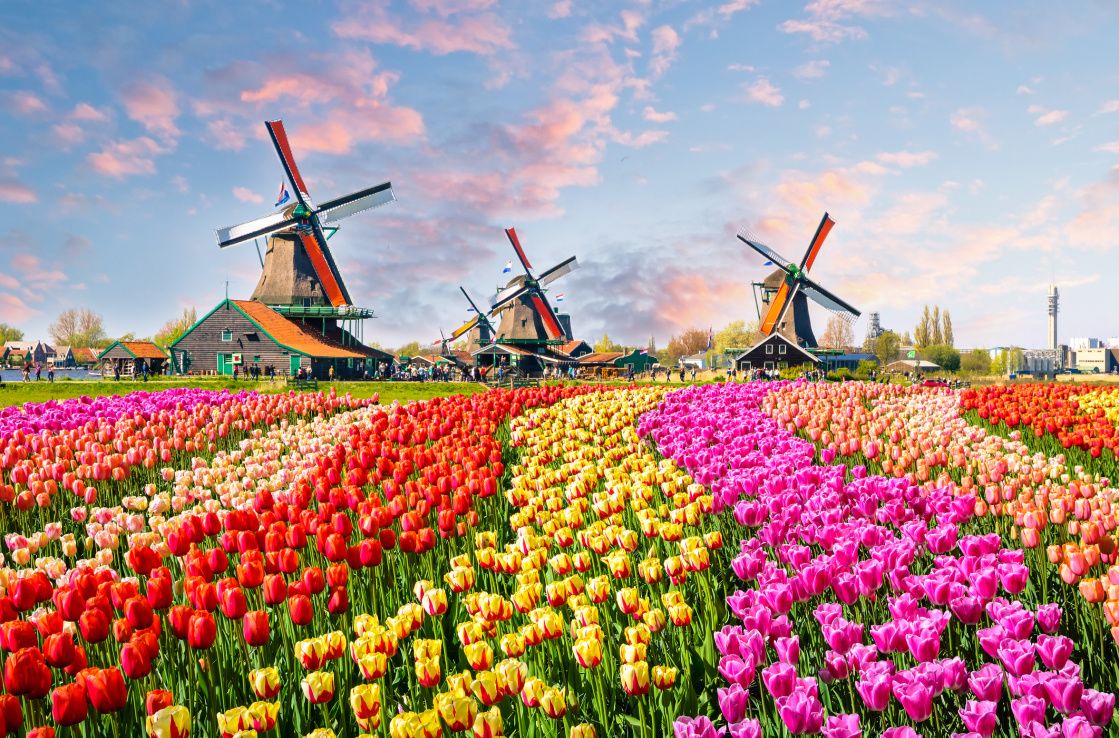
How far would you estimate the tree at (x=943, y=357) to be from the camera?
322ft

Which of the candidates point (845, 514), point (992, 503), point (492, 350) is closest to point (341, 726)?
point (845, 514)

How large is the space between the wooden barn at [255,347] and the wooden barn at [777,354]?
29.8 meters

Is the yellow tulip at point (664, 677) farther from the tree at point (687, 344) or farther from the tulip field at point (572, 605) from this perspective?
the tree at point (687, 344)

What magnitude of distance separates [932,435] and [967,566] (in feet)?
17.2

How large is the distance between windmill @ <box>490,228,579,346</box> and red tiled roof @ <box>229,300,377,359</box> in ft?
65.1

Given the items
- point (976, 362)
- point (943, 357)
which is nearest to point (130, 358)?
A: point (943, 357)

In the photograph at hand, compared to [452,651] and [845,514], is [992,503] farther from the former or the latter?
[452,651]

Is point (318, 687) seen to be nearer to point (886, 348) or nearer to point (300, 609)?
point (300, 609)

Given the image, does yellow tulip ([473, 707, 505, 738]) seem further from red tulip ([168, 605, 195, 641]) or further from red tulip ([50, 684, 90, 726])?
red tulip ([168, 605, 195, 641])

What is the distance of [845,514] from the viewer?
15.0ft

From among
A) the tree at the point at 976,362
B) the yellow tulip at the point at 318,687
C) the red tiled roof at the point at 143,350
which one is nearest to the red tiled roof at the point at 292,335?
the red tiled roof at the point at 143,350

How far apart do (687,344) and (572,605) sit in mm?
136141

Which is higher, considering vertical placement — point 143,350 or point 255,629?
point 143,350

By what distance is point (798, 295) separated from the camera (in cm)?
5894
